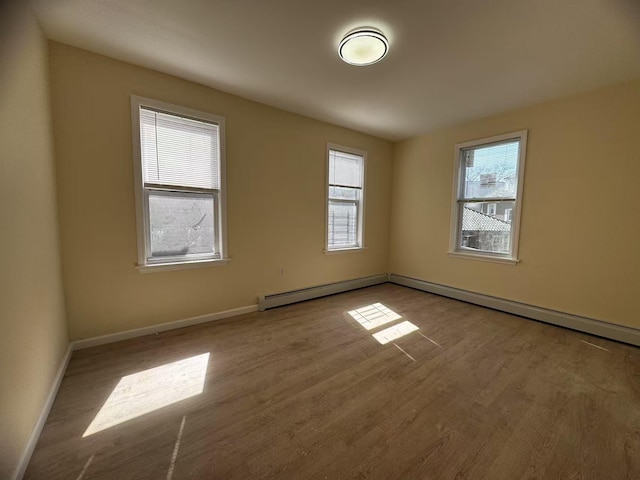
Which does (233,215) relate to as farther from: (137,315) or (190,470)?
(190,470)

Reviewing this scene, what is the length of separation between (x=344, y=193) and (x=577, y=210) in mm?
2965

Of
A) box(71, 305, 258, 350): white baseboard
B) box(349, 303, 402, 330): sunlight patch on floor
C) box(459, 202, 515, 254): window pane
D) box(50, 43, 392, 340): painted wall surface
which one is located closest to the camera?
box(50, 43, 392, 340): painted wall surface

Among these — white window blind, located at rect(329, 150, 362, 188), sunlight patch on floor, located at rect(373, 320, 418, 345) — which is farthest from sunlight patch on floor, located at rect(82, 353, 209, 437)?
white window blind, located at rect(329, 150, 362, 188)

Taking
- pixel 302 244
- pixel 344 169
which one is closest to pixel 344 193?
pixel 344 169

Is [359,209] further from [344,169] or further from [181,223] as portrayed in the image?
[181,223]

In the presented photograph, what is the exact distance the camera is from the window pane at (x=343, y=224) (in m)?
4.26

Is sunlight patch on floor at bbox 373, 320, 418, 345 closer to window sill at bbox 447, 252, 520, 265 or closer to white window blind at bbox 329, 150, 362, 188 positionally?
window sill at bbox 447, 252, 520, 265

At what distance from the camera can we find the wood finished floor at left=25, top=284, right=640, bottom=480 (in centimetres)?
133

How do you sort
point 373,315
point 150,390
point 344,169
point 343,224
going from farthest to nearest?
point 343,224, point 344,169, point 373,315, point 150,390

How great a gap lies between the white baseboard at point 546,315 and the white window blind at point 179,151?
377 centimetres

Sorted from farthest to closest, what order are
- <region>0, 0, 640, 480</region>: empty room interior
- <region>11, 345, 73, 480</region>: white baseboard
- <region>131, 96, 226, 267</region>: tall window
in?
<region>131, 96, 226, 267</region>: tall window
<region>0, 0, 640, 480</region>: empty room interior
<region>11, 345, 73, 480</region>: white baseboard

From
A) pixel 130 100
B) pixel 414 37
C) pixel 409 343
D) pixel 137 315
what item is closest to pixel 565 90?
pixel 414 37

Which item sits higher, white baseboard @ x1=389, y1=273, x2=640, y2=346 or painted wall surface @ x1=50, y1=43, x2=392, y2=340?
painted wall surface @ x1=50, y1=43, x2=392, y2=340

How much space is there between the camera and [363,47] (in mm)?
2082
